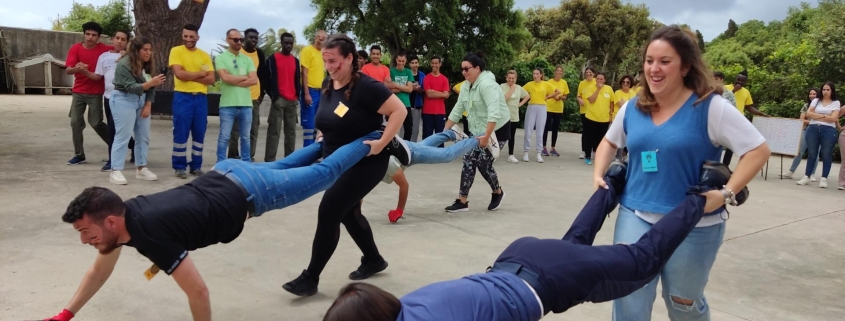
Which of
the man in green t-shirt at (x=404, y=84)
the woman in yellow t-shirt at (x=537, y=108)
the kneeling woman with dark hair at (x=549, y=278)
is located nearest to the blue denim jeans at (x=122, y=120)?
the man in green t-shirt at (x=404, y=84)

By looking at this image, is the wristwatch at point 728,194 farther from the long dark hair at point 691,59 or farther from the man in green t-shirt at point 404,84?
the man in green t-shirt at point 404,84

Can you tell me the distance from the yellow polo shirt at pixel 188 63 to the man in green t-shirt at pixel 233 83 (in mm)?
210

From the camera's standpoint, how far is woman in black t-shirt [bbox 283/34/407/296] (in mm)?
3703

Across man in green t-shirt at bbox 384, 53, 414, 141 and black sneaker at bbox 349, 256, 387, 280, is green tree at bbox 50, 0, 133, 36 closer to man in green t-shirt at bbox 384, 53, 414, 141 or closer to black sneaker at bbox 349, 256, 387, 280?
man in green t-shirt at bbox 384, 53, 414, 141

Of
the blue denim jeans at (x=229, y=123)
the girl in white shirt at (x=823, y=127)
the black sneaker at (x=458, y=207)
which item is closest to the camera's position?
the black sneaker at (x=458, y=207)

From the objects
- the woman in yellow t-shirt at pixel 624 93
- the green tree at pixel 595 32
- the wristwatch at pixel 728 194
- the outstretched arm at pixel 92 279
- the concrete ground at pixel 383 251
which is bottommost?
the concrete ground at pixel 383 251

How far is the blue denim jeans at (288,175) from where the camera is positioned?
10.2 ft

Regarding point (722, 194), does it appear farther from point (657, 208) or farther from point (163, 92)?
point (163, 92)

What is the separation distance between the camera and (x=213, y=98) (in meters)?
11.2

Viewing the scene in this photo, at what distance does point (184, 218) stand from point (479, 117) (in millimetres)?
4249

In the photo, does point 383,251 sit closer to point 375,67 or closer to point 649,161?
point 649,161

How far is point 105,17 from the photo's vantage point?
3083cm

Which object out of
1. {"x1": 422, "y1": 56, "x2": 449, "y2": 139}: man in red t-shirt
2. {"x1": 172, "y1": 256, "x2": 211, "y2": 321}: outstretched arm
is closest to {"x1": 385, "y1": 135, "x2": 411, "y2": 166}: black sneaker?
{"x1": 172, "y1": 256, "x2": 211, "y2": 321}: outstretched arm

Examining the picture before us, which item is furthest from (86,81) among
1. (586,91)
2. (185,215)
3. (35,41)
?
(35,41)
